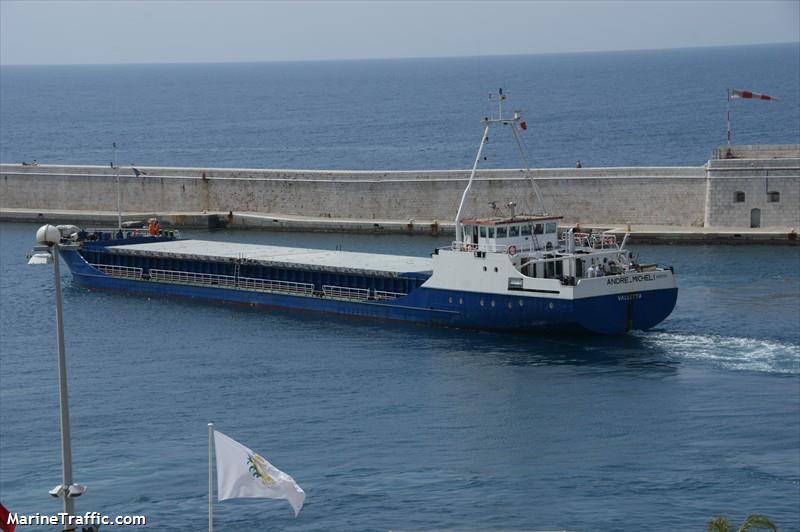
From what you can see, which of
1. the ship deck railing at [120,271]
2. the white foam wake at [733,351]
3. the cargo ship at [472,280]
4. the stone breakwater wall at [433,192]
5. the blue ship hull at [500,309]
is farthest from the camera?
the stone breakwater wall at [433,192]

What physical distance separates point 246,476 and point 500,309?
86.5ft

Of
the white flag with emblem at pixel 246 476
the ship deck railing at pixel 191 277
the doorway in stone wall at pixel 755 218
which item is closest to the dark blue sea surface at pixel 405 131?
the doorway in stone wall at pixel 755 218

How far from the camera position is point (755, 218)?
58750 millimetres

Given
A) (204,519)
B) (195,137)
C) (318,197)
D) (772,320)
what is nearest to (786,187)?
(772,320)

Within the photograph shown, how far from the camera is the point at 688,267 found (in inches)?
2078

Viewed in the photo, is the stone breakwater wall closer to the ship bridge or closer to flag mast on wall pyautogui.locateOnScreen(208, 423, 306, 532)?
the ship bridge

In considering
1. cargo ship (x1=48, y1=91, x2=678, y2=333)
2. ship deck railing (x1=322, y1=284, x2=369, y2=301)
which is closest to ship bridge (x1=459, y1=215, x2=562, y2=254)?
cargo ship (x1=48, y1=91, x2=678, y2=333)

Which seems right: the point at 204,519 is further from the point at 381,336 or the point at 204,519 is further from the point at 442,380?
the point at 381,336

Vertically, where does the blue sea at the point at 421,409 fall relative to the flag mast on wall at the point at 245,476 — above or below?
below

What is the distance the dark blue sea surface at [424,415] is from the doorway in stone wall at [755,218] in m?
9.55

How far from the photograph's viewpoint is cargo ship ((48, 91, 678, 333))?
41344 millimetres

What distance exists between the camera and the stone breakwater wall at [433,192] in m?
58.8

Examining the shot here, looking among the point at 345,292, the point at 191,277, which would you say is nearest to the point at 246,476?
the point at 345,292

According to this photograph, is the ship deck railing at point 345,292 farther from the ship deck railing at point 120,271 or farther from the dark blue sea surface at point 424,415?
the ship deck railing at point 120,271
